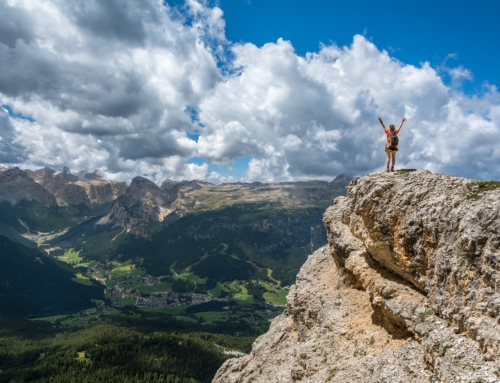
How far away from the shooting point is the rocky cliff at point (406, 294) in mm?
19125

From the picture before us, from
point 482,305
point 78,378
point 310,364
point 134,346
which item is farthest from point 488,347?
point 134,346

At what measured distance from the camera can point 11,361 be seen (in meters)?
174

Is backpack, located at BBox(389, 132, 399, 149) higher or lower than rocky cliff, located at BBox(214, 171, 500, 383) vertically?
higher

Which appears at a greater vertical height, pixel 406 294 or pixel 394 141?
pixel 394 141

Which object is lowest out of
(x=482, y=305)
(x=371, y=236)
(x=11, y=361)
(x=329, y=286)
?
(x=11, y=361)

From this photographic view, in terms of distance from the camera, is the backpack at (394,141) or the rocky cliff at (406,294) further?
the backpack at (394,141)

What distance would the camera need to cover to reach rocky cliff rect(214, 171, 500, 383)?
19.1 metres

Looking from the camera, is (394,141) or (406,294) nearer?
(406,294)

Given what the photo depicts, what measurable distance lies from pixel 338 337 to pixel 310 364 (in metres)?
3.85

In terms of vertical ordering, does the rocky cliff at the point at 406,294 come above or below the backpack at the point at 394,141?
below

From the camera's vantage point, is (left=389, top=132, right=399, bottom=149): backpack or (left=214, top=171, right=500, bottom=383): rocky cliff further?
(left=389, top=132, right=399, bottom=149): backpack

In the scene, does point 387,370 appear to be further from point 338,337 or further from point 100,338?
point 100,338

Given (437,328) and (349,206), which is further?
(349,206)

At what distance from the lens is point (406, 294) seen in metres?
27.1
